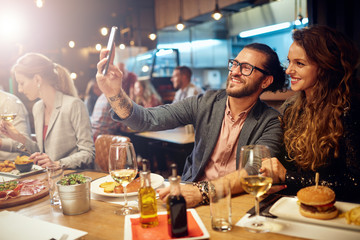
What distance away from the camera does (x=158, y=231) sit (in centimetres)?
98

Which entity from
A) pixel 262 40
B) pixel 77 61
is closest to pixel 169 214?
pixel 262 40

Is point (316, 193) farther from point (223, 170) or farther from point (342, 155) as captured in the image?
point (223, 170)

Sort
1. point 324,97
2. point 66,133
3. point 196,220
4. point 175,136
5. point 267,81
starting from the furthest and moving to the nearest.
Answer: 1. point 175,136
2. point 66,133
3. point 267,81
4. point 324,97
5. point 196,220

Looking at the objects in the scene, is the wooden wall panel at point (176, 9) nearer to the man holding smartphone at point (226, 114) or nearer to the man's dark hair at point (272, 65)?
the man's dark hair at point (272, 65)

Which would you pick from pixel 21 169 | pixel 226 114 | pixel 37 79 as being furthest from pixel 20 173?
pixel 226 114

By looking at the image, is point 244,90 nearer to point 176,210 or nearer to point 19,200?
point 176,210

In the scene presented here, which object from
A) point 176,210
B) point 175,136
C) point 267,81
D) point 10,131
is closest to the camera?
point 176,210

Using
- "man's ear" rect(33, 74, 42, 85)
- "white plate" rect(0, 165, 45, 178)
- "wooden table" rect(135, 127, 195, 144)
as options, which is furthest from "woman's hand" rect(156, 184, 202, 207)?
"wooden table" rect(135, 127, 195, 144)

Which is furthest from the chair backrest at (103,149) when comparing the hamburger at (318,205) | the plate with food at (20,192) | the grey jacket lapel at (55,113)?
the hamburger at (318,205)

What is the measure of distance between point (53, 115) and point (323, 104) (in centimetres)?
191

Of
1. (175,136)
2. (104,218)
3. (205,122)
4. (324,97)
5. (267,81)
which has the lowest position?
(175,136)

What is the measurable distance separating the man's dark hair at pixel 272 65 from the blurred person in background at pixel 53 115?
1388 millimetres

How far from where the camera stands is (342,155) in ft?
5.06

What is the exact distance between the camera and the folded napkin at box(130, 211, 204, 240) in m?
0.94
